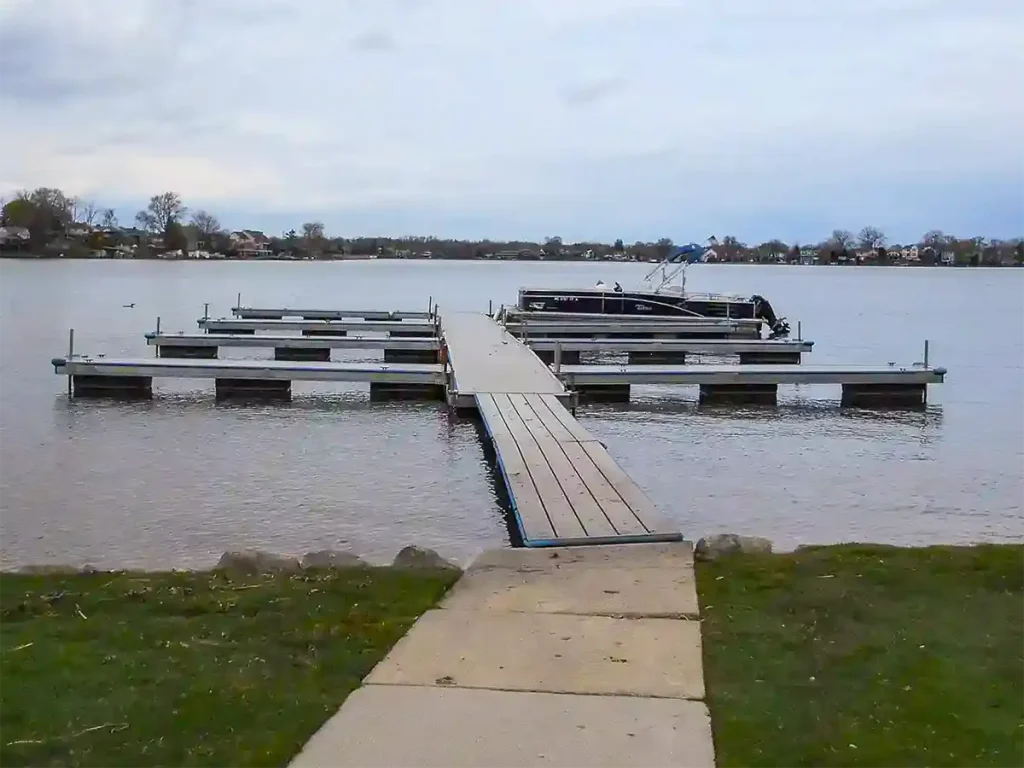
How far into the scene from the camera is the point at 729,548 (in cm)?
759

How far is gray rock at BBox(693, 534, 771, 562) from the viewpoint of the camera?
7387 millimetres

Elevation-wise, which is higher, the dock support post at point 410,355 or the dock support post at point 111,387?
the dock support post at point 410,355

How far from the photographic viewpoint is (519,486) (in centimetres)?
985

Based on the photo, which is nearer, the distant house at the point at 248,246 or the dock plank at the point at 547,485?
the dock plank at the point at 547,485

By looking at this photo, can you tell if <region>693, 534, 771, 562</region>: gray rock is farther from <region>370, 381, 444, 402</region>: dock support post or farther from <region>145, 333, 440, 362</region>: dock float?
<region>145, 333, 440, 362</region>: dock float

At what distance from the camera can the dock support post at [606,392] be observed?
21.2 m

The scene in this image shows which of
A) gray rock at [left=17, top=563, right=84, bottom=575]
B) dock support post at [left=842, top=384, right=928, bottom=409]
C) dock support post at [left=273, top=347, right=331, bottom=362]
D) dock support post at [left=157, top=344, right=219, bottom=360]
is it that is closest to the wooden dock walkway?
gray rock at [left=17, top=563, right=84, bottom=575]

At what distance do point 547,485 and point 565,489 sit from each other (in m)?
0.26

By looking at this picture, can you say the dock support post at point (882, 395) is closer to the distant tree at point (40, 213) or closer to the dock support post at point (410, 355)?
→ the dock support post at point (410, 355)

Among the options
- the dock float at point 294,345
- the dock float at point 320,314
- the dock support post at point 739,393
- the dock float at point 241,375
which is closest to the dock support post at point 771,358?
the dock support post at point 739,393

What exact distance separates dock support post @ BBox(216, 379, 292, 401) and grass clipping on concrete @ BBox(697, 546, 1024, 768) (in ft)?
50.1

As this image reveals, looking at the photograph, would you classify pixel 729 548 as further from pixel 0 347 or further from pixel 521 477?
pixel 0 347

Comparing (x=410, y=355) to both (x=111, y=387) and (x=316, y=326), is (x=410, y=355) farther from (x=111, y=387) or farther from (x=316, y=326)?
(x=111, y=387)

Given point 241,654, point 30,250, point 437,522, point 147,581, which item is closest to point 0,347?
point 437,522
